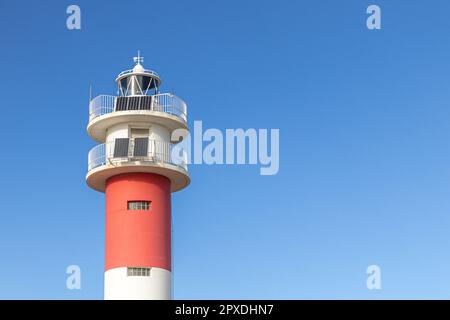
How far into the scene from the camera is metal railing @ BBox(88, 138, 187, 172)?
4566 centimetres

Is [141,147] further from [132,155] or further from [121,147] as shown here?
[121,147]

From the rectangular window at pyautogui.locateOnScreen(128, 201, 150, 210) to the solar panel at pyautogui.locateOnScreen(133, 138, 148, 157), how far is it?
257cm

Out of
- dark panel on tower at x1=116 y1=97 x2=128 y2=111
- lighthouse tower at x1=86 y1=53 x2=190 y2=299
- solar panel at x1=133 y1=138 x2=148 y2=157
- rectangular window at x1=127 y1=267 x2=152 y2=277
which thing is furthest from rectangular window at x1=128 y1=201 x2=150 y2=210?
dark panel on tower at x1=116 y1=97 x2=128 y2=111

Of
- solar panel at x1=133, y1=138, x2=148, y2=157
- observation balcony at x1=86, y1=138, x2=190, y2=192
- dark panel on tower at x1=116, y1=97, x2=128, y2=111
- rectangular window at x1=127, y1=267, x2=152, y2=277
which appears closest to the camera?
rectangular window at x1=127, y1=267, x2=152, y2=277

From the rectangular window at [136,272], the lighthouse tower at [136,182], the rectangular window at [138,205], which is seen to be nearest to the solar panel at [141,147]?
the lighthouse tower at [136,182]

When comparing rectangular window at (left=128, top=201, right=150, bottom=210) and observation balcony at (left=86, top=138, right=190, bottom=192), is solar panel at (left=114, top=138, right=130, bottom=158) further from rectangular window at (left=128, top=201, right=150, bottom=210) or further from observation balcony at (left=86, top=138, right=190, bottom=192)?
rectangular window at (left=128, top=201, right=150, bottom=210)

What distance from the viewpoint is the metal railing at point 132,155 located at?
150ft

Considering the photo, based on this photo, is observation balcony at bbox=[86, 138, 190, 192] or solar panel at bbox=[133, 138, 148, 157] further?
solar panel at bbox=[133, 138, 148, 157]

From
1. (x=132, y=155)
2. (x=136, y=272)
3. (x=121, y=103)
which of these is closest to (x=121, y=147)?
(x=132, y=155)

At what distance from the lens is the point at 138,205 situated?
150ft

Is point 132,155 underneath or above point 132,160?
above

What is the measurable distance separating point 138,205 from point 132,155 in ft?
9.02
